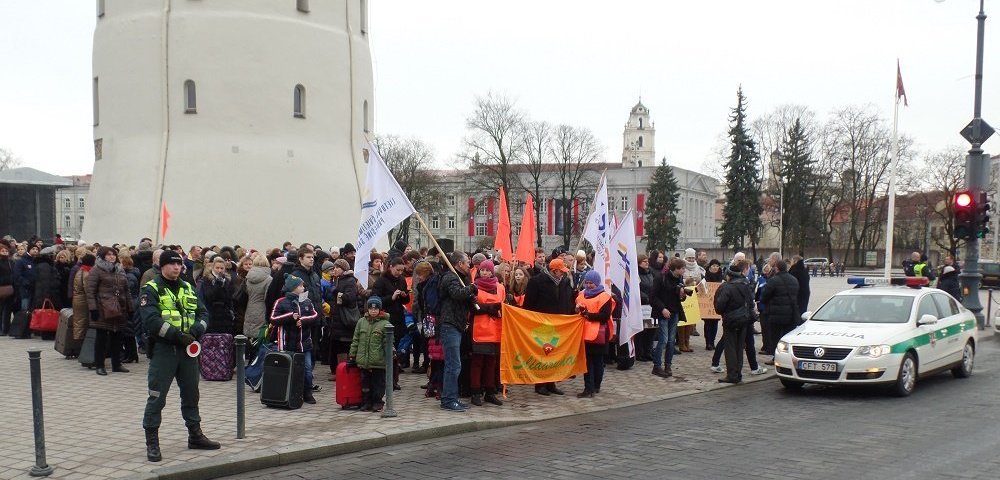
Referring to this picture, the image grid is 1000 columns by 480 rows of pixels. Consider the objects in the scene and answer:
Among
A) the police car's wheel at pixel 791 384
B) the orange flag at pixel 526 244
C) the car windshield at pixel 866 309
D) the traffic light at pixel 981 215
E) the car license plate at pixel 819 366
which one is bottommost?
the police car's wheel at pixel 791 384

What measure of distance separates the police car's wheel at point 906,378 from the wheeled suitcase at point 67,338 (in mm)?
12414

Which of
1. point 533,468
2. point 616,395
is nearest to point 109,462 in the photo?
point 533,468

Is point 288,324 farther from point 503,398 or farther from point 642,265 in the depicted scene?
point 642,265

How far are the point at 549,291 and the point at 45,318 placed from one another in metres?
10.2

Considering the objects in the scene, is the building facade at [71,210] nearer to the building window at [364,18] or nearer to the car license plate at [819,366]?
the building window at [364,18]

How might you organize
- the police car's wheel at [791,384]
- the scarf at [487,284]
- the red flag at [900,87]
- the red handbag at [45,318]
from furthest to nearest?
the red flag at [900,87], the red handbag at [45,318], the police car's wheel at [791,384], the scarf at [487,284]

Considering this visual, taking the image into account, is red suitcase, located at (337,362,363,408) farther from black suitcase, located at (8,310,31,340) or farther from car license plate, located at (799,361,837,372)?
black suitcase, located at (8,310,31,340)

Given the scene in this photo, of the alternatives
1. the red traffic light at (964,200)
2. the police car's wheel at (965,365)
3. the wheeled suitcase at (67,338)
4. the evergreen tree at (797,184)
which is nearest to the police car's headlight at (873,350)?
the police car's wheel at (965,365)

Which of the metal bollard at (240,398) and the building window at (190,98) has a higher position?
the building window at (190,98)

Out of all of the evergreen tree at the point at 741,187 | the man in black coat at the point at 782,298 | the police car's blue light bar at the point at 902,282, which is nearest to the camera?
the police car's blue light bar at the point at 902,282

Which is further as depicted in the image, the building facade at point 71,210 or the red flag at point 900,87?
the building facade at point 71,210

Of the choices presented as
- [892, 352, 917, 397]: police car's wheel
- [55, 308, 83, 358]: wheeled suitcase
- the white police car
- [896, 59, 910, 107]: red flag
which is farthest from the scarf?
[896, 59, 910, 107]: red flag

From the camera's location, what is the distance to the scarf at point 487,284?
1076 centimetres

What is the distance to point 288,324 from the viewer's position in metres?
10.3
